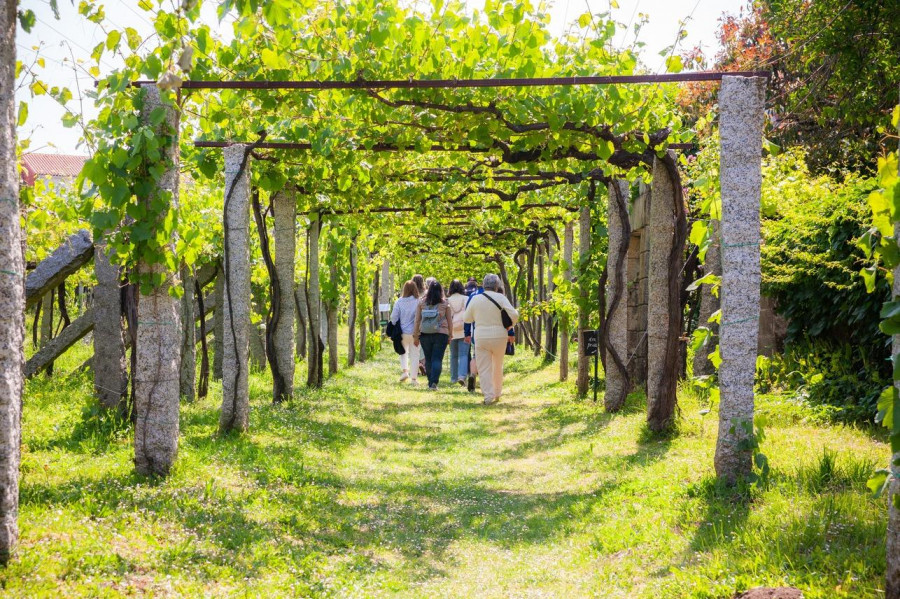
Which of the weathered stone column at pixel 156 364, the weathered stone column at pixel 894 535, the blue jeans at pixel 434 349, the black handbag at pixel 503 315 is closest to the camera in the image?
the weathered stone column at pixel 894 535

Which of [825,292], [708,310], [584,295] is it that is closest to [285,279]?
[584,295]

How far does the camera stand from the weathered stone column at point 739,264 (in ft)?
18.1

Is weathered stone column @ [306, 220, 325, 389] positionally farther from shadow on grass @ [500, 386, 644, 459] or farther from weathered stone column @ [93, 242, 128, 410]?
weathered stone column @ [93, 242, 128, 410]

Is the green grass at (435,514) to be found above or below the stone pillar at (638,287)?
below

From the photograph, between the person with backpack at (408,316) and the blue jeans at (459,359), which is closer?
the blue jeans at (459,359)

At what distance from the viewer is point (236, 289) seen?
7.89m

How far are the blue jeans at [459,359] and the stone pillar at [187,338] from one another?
5.69 metres

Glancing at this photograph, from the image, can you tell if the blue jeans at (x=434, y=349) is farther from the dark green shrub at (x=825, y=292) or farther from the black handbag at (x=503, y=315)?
the dark green shrub at (x=825, y=292)

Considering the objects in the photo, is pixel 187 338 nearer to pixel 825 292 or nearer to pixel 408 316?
pixel 408 316

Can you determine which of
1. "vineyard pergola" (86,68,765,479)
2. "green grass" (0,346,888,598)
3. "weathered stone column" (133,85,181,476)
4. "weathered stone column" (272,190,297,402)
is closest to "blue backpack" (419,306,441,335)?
"vineyard pergola" (86,68,765,479)

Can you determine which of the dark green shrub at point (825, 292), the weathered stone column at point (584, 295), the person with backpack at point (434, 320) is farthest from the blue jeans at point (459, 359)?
the dark green shrub at point (825, 292)

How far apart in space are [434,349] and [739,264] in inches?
338

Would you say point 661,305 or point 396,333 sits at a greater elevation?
point 661,305

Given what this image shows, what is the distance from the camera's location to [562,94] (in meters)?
6.59
